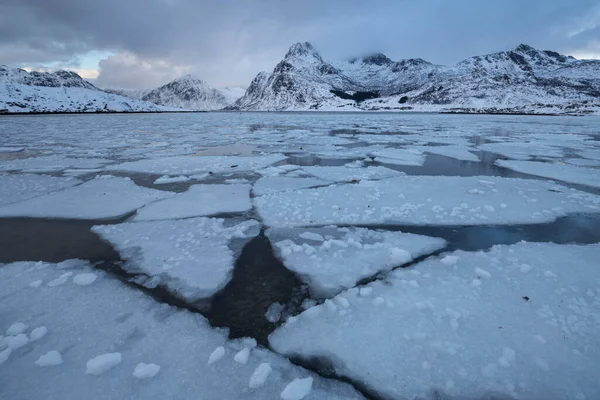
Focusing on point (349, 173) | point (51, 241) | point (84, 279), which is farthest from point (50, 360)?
point (349, 173)

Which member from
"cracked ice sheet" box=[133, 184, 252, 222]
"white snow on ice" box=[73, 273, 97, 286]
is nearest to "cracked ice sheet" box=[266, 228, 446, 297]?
"cracked ice sheet" box=[133, 184, 252, 222]

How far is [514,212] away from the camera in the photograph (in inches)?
184

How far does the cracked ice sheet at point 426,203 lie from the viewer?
447 centimetres

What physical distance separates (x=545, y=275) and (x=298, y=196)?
11.7ft

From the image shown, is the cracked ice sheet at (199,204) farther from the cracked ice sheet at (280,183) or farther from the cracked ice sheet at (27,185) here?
the cracked ice sheet at (27,185)

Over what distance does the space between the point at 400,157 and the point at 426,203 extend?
4818mm

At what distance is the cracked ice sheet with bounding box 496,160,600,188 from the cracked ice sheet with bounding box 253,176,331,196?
17.2ft

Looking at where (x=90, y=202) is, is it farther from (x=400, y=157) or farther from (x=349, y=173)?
(x=400, y=157)

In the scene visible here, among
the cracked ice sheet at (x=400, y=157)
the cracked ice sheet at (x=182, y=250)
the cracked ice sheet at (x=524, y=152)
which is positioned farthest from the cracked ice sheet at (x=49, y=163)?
the cracked ice sheet at (x=524, y=152)

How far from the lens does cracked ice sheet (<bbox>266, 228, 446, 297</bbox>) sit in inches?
119

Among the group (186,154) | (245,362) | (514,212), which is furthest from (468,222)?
(186,154)

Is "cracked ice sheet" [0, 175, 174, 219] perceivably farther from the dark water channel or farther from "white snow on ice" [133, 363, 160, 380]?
"white snow on ice" [133, 363, 160, 380]

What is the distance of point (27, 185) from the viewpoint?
622cm

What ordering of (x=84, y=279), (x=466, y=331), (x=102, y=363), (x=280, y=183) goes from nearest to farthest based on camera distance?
(x=102, y=363)
(x=466, y=331)
(x=84, y=279)
(x=280, y=183)
